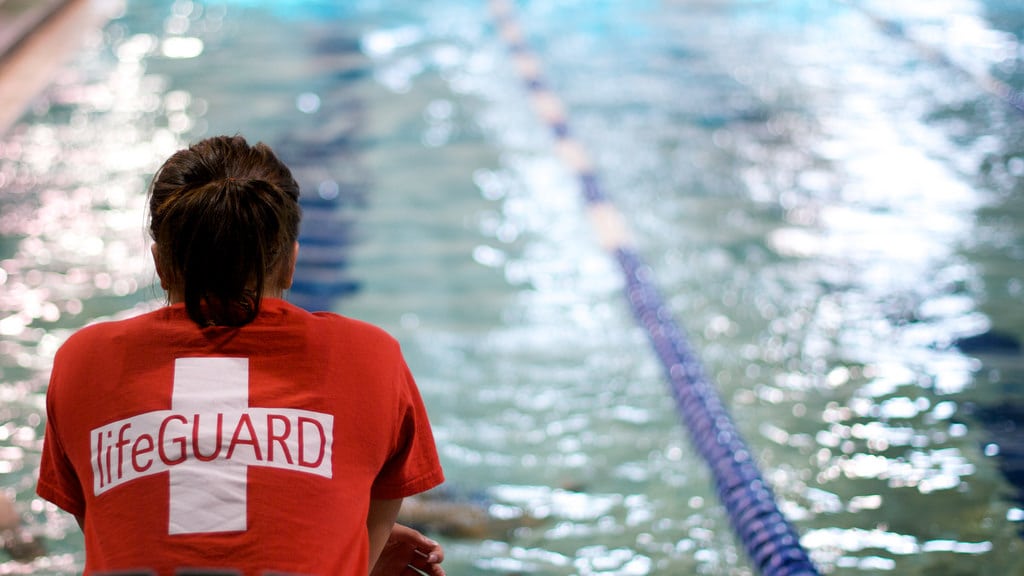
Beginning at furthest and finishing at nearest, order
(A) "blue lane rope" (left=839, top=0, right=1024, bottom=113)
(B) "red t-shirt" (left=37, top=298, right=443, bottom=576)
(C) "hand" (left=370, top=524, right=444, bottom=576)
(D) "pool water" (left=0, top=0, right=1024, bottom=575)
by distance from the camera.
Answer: (A) "blue lane rope" (left=839, top=0, right=1024, bottom=113) → (D) "pool water" (left=0, top=0, right=1024, bottom=575) → (C) "hand" (left=370, top=524, right=444, bottom=576) → (B) "red t-shirt" (left=37, top=298, right=443, bottom=576)

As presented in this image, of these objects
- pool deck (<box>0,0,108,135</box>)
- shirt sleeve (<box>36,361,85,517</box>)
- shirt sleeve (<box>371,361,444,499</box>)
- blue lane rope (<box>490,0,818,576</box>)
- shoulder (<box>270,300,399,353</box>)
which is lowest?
shirt sleeve (<box>36,361,85,517</box>)

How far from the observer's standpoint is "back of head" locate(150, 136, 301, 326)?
46.0 inches

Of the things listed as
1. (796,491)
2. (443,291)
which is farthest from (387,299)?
(796,491)

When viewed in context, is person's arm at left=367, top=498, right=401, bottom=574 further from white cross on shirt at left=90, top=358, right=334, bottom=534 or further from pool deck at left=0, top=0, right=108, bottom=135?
pool deck at left=0, top=0, right=108, bottom=135

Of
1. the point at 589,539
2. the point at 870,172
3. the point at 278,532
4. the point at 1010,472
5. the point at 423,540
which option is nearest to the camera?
the point at 278,532

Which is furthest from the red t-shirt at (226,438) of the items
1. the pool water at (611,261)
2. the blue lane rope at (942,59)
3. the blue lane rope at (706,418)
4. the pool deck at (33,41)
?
the blue lane rope at (942,59)

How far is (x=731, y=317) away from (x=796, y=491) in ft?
2.98

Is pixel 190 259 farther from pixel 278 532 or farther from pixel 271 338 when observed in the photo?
pixel 278 532

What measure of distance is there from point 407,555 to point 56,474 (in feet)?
1.62

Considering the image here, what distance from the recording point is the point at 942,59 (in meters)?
5.84

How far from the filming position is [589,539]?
225 cm

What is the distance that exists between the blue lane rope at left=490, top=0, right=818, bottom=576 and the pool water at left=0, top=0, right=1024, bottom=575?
0.15 ft

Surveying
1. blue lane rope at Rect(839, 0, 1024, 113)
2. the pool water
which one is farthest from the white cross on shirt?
blue lane rope at Rect(839, 0, 1024, 113)

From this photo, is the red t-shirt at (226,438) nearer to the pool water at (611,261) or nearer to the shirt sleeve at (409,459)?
the shirt sleeve at (409,459)
